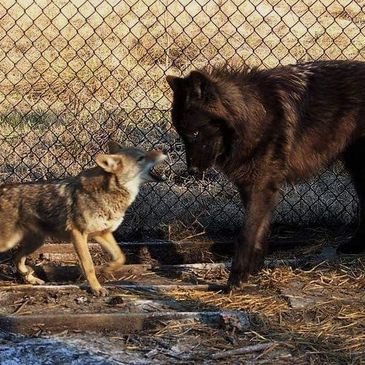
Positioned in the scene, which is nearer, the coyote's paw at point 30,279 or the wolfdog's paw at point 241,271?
the wolfdog's paw at point 241,271

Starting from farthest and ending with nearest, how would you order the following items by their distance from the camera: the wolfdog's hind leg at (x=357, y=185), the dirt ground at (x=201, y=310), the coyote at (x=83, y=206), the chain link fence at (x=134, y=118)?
the chain link fence at (x=134, y=118) < the wolfdog's hind leg at (x=357, y=185) < the coyote at (x=83, y=206) < the dirt ground at (x=201, y=310)

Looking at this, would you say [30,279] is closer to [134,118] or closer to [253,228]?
[253,228]

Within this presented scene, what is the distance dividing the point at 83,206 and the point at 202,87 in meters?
1.11

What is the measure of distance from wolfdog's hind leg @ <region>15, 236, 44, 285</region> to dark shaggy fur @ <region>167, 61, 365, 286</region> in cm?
118

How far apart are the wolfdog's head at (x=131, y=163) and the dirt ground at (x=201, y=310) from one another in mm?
744

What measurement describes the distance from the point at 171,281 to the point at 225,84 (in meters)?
1.44

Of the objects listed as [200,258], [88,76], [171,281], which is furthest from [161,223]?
[88,76]

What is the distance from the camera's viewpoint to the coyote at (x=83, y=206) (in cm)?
510

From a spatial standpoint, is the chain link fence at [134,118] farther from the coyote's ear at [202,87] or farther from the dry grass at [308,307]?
the coyote's ear at [202,87]

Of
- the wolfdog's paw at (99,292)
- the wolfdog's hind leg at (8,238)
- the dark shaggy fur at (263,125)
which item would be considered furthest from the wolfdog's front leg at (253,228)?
the wolfdog's hind leg at (8,238)

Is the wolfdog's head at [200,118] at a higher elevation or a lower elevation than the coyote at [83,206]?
higher

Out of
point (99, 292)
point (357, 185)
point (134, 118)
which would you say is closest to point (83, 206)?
point (99, 292)

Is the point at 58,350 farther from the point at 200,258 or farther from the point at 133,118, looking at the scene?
the point at 133,118

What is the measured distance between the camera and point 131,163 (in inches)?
204
